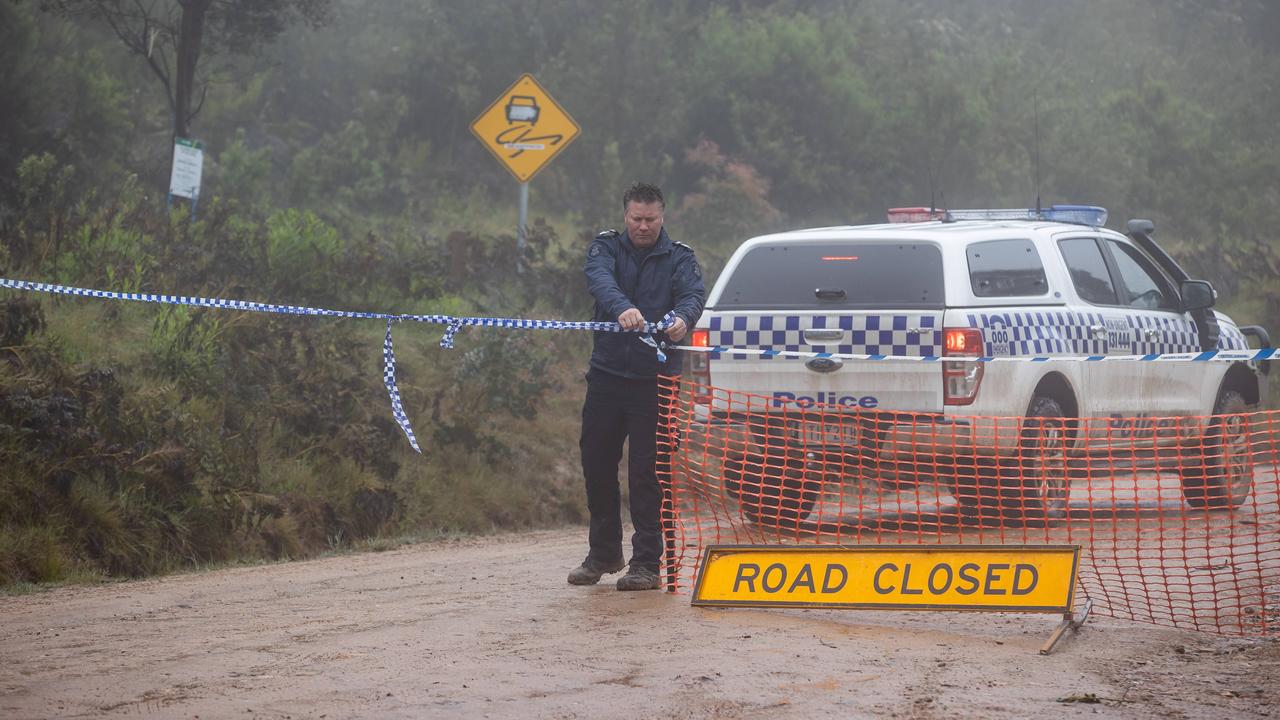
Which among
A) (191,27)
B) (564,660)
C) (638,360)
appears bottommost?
(564,660)

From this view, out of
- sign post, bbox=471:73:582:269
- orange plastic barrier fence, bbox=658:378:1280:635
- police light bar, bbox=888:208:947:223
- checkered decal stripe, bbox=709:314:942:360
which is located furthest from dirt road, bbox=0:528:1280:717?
sign post, bbox=471:73:582:269

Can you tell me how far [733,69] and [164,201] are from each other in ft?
39.5

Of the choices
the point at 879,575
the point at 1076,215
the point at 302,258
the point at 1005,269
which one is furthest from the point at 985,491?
the point at 302,258

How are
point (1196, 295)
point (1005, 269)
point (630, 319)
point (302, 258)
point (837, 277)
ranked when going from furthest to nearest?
1. point (302, 258)
2. point (1196, 295)
3. point (1005, 269)
4. point (837, 277)
5. point (630, 319)

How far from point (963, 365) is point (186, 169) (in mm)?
8190

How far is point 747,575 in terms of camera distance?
23.6 ft

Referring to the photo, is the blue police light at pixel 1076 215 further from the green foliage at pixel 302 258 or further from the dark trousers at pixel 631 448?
the green foliage at pixel 302 258

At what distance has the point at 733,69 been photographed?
2656 cm

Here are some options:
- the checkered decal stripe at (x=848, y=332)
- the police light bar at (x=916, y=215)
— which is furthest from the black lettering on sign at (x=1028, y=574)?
the police light bar at (x=916, y=215)

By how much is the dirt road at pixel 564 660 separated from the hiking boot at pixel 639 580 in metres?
0.14

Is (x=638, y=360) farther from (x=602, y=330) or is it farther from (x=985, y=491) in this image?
(x=985, y=491)

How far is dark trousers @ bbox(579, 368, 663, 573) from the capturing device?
7.62 metres

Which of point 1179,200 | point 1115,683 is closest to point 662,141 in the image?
point 1179,200

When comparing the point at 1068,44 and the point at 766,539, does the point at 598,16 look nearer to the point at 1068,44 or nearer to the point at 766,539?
the point at 1068,44
